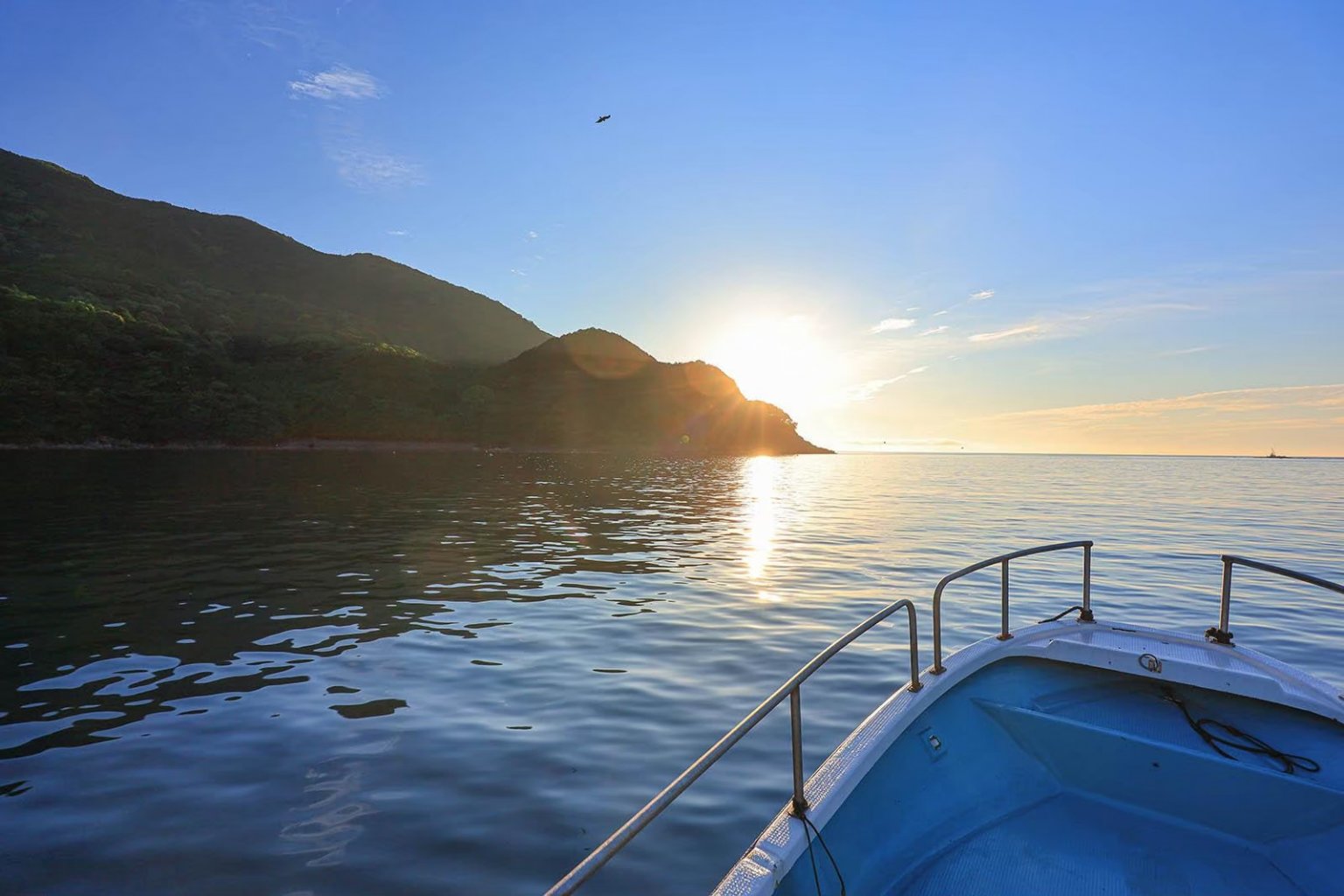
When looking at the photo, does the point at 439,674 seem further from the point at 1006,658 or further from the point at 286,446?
the point at 286,446

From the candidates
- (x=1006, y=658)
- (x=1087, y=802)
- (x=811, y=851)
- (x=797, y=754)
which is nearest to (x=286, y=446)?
(x=1006, y=658)

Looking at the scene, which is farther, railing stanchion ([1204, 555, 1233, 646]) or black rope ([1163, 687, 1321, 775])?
railing stanchion ([1204, 555, 1233, 646])

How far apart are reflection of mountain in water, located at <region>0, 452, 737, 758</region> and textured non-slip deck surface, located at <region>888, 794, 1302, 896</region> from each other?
795 centimetres

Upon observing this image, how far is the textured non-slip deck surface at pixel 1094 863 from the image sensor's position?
4.30 meters

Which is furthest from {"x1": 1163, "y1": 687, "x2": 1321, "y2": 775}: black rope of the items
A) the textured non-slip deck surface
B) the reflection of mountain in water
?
the reflection of mountain in water

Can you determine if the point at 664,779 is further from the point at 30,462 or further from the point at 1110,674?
the point at 30,462

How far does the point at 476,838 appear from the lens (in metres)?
5.96

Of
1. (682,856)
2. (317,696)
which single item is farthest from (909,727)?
(317,696)

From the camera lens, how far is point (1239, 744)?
5.36 metres

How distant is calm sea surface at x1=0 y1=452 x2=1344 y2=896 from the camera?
5848 mm

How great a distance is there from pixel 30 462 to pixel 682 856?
89.5 m

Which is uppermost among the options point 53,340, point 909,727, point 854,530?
point 53,340

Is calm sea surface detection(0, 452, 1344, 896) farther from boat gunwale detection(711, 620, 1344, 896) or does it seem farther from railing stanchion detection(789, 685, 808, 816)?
railing stanchion detection(789, 685, 808, 816)

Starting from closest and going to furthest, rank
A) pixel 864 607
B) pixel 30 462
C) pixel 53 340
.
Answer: pixel 864 607
pixel 30 462
pixel 53 340
